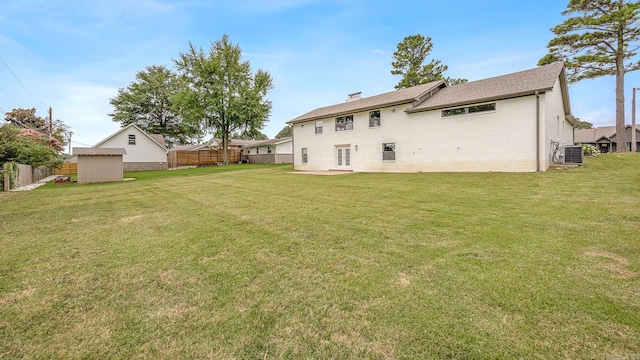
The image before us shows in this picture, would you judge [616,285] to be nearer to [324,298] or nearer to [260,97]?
[324,298]

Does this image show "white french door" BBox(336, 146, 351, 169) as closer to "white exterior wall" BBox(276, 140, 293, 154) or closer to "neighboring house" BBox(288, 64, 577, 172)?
"neighboring house" BBox(288, 64, 577, 172)

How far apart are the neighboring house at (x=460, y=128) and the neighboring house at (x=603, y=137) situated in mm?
30961

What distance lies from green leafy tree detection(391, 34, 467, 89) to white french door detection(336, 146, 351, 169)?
16.1 m

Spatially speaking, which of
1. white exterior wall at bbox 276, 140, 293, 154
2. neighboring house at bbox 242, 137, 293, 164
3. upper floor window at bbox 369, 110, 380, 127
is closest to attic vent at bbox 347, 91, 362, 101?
upper floor window at bbox 369, 110, 380, 127

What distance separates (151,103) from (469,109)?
142 ft

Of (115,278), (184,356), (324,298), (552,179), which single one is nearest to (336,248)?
(324,298)

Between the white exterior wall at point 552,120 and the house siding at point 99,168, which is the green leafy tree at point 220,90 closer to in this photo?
the house siding at point 99,168

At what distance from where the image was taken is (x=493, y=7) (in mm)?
14555

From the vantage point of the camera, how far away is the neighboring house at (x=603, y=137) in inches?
1559

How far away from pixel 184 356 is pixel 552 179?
40.4 feet

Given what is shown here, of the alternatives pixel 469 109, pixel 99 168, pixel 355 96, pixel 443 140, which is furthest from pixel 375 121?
pixel 99 168

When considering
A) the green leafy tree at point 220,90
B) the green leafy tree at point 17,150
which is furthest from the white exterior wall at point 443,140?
the green leafy tree at point 17,150

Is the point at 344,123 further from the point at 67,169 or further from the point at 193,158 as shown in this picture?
the point at 67,169

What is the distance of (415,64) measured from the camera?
31.4m
